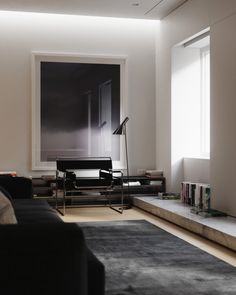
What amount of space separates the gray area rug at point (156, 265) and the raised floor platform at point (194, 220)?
0.28 metres

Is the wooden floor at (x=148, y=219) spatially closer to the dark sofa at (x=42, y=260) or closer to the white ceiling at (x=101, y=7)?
the dark sofa at (x=42, y=260)

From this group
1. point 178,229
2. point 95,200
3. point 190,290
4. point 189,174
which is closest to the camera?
point 190,290

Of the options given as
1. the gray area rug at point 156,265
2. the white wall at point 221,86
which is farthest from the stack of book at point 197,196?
the gray area rug at point 156,265

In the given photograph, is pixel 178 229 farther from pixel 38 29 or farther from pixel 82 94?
pixel 38 29

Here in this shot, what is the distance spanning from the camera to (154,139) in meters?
7.86

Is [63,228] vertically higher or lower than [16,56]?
lower

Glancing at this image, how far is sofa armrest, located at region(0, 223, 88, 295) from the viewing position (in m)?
1.74

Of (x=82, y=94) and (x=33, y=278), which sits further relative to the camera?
(x=82, y=94)

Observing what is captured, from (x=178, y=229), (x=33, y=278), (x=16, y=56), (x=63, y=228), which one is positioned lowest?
(x=178, y=229)

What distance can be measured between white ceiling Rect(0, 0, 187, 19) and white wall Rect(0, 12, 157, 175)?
351mm

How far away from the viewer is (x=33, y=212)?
3.74 meters

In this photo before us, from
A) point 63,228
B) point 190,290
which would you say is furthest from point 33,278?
point 190,290

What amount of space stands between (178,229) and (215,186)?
754mm

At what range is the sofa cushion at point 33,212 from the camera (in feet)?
10.9
